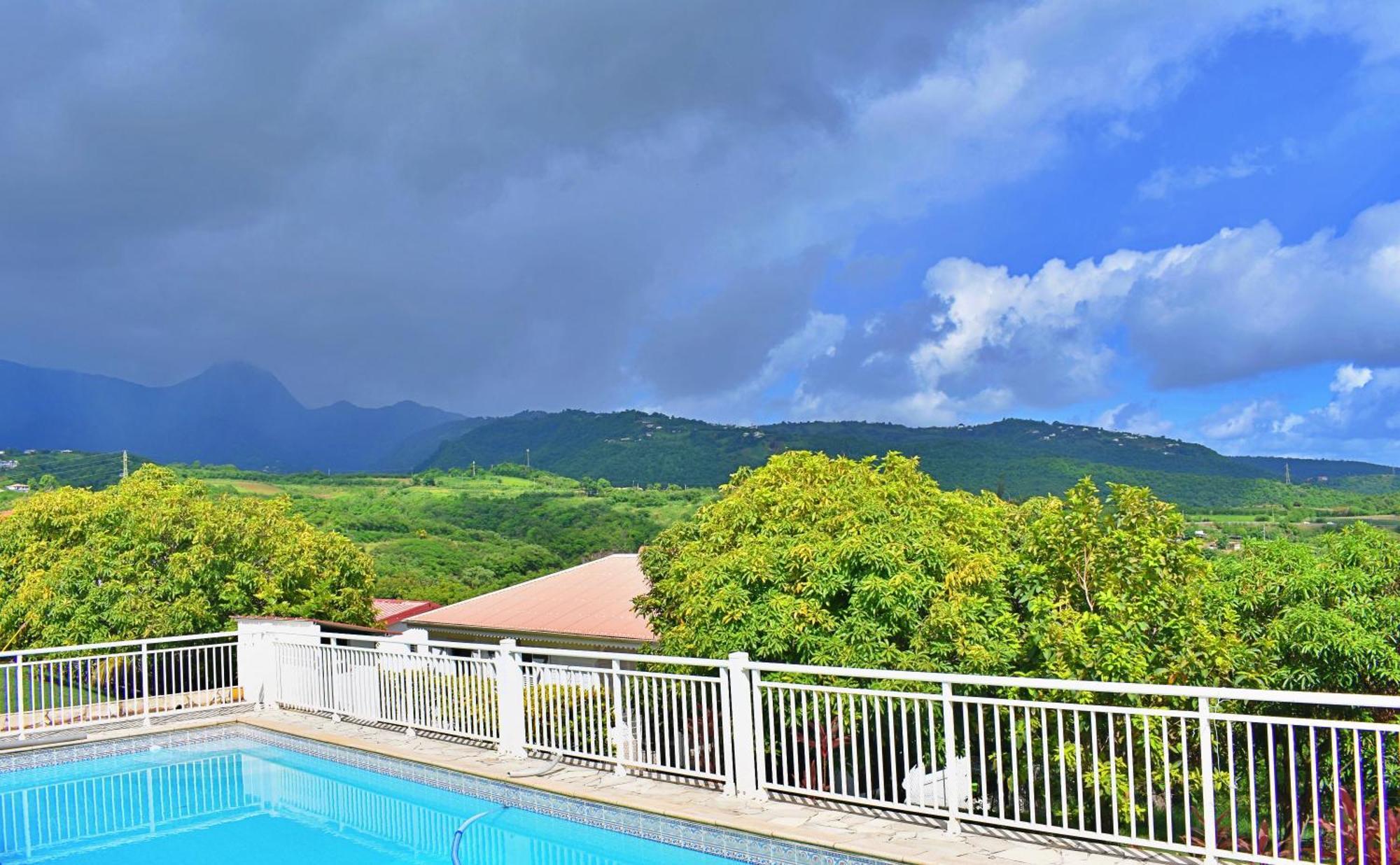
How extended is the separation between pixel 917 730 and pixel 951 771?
348mm

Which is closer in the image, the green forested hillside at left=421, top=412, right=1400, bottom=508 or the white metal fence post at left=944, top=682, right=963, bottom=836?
the white metal fence post at left=944, top=682, right=963, bottom=836

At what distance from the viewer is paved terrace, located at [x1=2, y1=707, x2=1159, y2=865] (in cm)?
479

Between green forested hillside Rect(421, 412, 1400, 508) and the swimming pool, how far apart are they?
3022 centimetres

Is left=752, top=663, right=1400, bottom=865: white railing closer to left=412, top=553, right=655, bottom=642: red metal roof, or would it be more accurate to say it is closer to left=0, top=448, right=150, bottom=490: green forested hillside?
left=412, top=553, right=655, bottom=642: red metal roof

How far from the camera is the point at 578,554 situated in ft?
152

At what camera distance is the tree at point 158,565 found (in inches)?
538

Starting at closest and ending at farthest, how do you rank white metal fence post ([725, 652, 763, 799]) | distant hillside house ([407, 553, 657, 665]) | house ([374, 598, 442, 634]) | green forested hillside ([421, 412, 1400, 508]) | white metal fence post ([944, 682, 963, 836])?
white metal fence post ([944, 682, 963, 836]), white metal fence post ([725, 652, 763, 799]), distant hillside house ([407, 553, 657, 665]), house ([374, 598, 442, 634]), green forested hillside ([421, 412, 1400, 508])

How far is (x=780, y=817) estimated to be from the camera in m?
5.67

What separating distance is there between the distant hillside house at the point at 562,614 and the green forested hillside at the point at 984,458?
51.5ft

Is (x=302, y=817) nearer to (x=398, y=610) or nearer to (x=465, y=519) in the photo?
(x=398, y=610)

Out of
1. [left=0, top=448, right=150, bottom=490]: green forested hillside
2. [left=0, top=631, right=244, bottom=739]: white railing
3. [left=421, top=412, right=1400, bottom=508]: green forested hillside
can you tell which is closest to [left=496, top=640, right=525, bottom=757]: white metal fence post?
[left=0, top=631, right=244, bottom=739]: white railing

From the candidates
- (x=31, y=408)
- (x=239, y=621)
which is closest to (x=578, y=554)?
(x=239, y=621)

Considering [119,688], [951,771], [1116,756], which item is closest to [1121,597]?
[1116,756]

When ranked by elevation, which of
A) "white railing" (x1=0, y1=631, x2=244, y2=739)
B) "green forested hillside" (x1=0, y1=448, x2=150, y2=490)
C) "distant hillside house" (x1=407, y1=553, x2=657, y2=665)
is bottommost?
"distant hillside house" (x1=407, y1=553, x2=657, y2=665)
